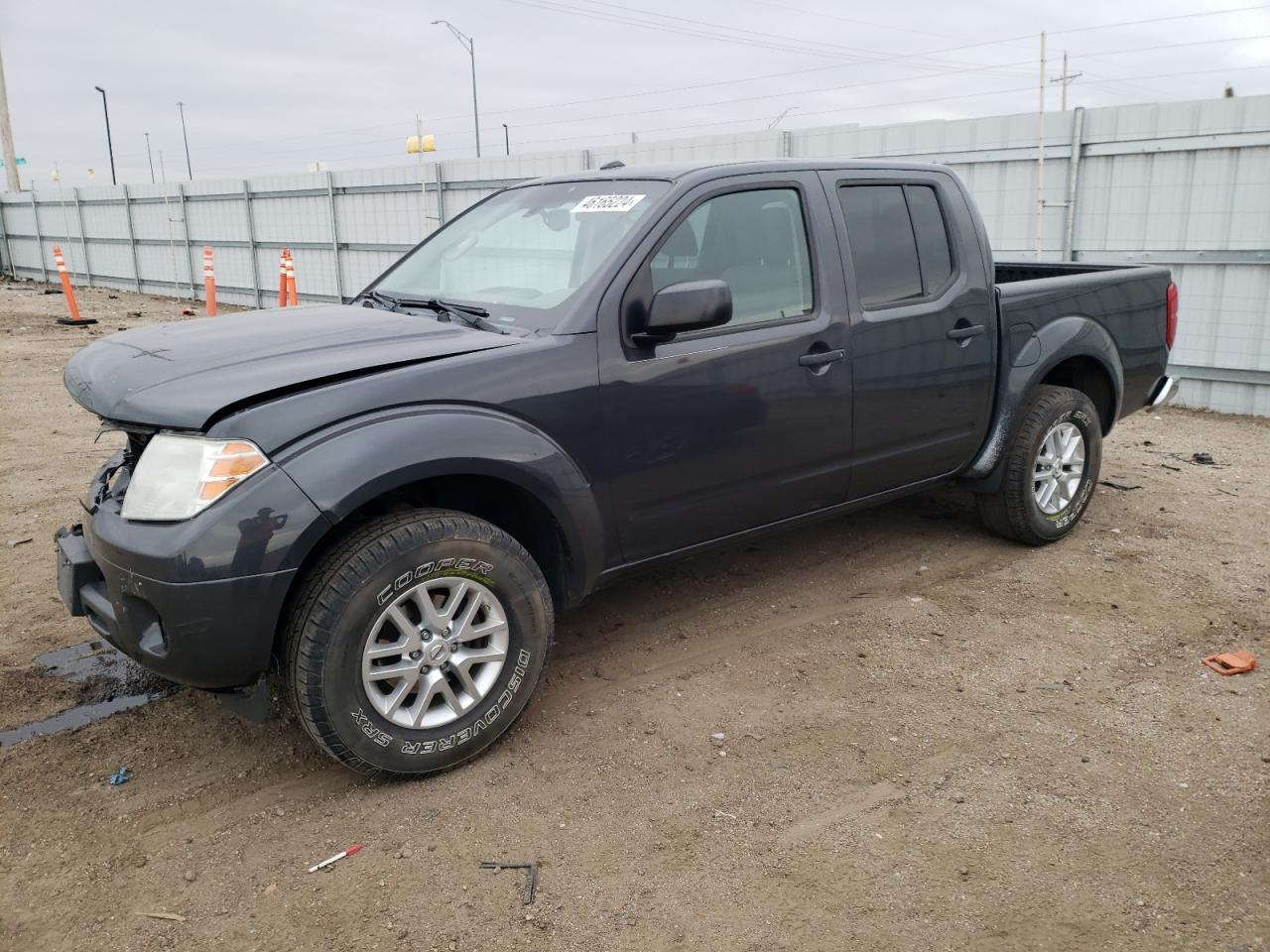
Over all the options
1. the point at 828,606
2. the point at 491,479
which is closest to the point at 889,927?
the point at 491,479

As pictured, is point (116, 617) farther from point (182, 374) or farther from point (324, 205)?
point (324, 205)

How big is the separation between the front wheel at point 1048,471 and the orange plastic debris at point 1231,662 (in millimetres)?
1265

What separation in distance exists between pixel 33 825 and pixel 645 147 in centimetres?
1181

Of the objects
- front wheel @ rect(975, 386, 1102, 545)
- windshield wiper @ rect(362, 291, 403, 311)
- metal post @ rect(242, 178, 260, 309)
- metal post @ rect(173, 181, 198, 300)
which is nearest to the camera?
windshield wiper @ rect(362, 291, 403, 311)

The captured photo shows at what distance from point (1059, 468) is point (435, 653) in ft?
11.8

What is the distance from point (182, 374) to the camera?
3.09 meters

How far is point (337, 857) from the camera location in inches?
112

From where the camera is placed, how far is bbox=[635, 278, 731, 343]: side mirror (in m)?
3.40

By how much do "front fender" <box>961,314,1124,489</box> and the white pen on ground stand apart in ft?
11.1

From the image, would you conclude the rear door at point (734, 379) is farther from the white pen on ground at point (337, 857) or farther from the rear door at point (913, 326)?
the white pen on ground at point (337, 857)

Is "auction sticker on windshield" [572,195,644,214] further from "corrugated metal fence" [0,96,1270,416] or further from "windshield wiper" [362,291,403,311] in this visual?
"corrugated metal fence" [0,96,1270,416]

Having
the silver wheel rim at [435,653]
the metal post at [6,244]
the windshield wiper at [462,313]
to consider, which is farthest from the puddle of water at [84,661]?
the metal post at [6,244]

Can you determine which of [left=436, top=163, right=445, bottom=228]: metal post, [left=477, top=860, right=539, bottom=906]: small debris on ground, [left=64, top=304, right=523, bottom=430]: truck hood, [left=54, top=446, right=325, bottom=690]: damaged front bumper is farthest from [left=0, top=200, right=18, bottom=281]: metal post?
[left=477, top=860, right=539, bottom=906]: small debris on ground

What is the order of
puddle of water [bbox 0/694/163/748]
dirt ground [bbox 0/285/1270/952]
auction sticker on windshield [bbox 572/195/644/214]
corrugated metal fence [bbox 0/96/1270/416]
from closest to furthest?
dirt ground [bbox 0/285/1270/952] → puddle of water [bbox 0/694/163/748] → auction sticker on windshield [bbox 572/195/644/214] → corrugated metal fence [bbox 0/96/1270/416]
